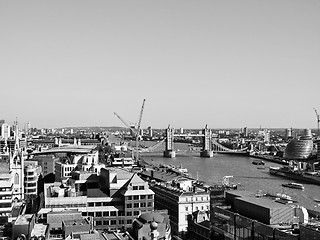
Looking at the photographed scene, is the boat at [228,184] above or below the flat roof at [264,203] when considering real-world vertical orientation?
below

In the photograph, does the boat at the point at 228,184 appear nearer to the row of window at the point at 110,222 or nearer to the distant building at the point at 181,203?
the distant building at the point at 181,203

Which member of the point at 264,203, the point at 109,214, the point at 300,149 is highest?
the point at 264,203

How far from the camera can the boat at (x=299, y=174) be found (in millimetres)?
41781

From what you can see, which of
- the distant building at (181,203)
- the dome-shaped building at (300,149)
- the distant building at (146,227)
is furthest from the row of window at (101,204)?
the dome-shaped building at (300,149)

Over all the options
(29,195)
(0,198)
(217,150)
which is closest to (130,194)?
(0,198)

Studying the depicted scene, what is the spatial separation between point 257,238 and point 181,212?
7.08 m

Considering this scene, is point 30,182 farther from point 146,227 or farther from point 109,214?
point 146,227

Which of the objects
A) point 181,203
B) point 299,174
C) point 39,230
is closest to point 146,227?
point 39,230

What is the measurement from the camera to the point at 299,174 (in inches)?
1738

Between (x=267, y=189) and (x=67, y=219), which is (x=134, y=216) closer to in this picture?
(x=67, y=219)

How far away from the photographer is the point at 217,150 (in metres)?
83.2

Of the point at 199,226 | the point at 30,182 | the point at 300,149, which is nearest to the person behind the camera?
the point at 199,226

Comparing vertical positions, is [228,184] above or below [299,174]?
above

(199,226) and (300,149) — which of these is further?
(300,149)
